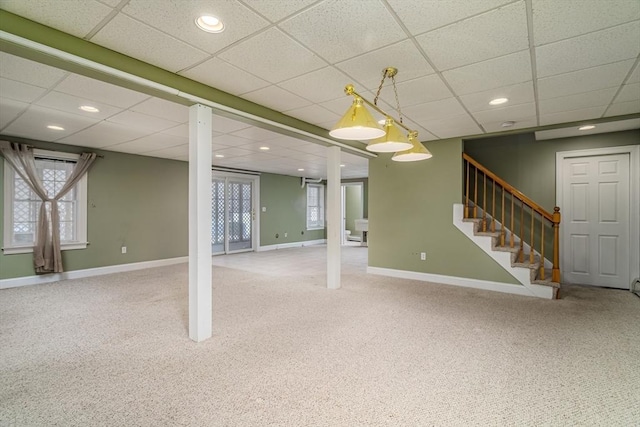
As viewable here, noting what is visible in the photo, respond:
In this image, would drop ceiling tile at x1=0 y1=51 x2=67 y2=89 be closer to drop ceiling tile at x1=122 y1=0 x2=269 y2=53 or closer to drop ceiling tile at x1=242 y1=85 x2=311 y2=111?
drop ceiling tile at x1=122 y1=0 x2=269 y2=53

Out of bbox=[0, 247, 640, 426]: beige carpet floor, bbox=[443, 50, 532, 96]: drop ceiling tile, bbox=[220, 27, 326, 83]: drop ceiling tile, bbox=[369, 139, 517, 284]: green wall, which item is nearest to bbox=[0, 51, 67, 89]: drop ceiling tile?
bbox=[220, 27, 326, 83]: drop ceiling tile

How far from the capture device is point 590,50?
222 cm

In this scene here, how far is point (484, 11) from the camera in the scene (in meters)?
1.81

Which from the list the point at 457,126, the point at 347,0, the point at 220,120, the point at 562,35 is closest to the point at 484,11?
the point at 562,35

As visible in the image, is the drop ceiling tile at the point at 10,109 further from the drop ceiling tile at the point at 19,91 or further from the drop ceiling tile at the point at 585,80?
the drop ceiling tile at the point at 585,80

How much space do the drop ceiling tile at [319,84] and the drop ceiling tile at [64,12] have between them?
55.3 inches

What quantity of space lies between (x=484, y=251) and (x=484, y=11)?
12.1 feet

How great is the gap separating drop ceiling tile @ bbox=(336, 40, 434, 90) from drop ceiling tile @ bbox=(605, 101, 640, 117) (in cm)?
248

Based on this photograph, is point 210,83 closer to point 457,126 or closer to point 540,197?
point 457,126

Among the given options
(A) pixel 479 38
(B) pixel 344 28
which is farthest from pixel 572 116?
(B) pixel 344 28

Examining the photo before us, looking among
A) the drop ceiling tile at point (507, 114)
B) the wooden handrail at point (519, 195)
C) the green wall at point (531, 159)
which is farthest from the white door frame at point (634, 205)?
the drop ceiling tile at point (507, 114)

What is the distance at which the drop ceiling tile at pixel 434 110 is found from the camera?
11.0 feet

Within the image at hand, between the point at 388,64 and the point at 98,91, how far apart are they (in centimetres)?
270

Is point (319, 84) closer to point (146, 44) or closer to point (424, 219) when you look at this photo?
point (146, 44)
